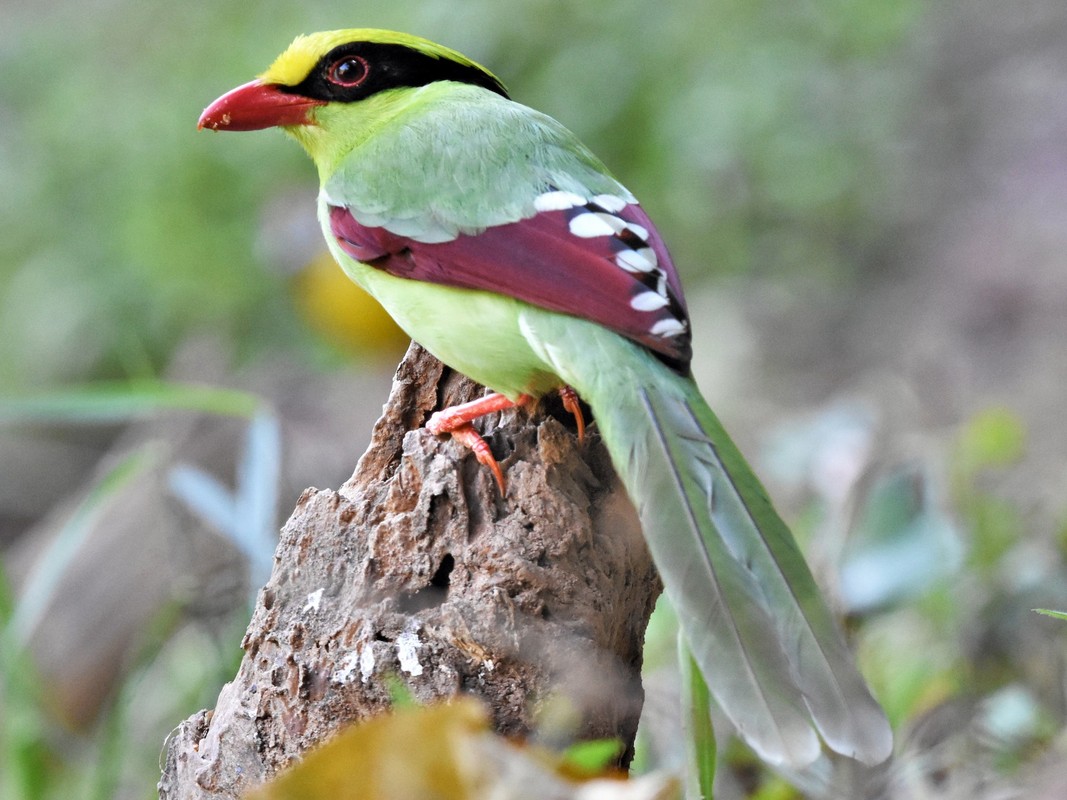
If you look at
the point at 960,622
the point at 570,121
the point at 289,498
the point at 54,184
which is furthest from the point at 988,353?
the point at 54,184

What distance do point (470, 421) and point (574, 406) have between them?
19 centimetres

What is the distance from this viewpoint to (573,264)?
2154 mm

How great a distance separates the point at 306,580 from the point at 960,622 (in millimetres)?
1908

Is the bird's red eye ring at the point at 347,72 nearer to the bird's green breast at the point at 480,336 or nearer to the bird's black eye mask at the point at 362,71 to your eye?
the bird's black eye mask at the point at 362,71

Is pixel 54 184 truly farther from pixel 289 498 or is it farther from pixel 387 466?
pixel 387 466

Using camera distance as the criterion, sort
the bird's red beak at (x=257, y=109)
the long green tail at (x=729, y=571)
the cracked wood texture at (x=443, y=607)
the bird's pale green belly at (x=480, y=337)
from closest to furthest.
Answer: the long green tail at (x=729, y=571) < the cracked wood texture at (x=443, y=607) < the bird's pale green belly at (x=480, y=337) < the bird's red beak at (x=257, y=109)

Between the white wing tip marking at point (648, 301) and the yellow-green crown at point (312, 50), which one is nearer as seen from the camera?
the white wing tip marking at point (648, 301)

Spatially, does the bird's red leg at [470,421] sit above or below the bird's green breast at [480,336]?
below

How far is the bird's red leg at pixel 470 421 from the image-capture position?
201 cm

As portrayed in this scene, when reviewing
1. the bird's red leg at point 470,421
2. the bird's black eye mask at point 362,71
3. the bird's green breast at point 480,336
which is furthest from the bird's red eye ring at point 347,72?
the bird's red leg at point 470,421

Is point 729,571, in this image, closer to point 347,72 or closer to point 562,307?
point 562,307

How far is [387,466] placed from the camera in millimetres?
2123

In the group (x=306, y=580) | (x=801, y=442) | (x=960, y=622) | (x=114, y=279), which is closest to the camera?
(x=306, y=580)

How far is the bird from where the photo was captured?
1.67 meters
